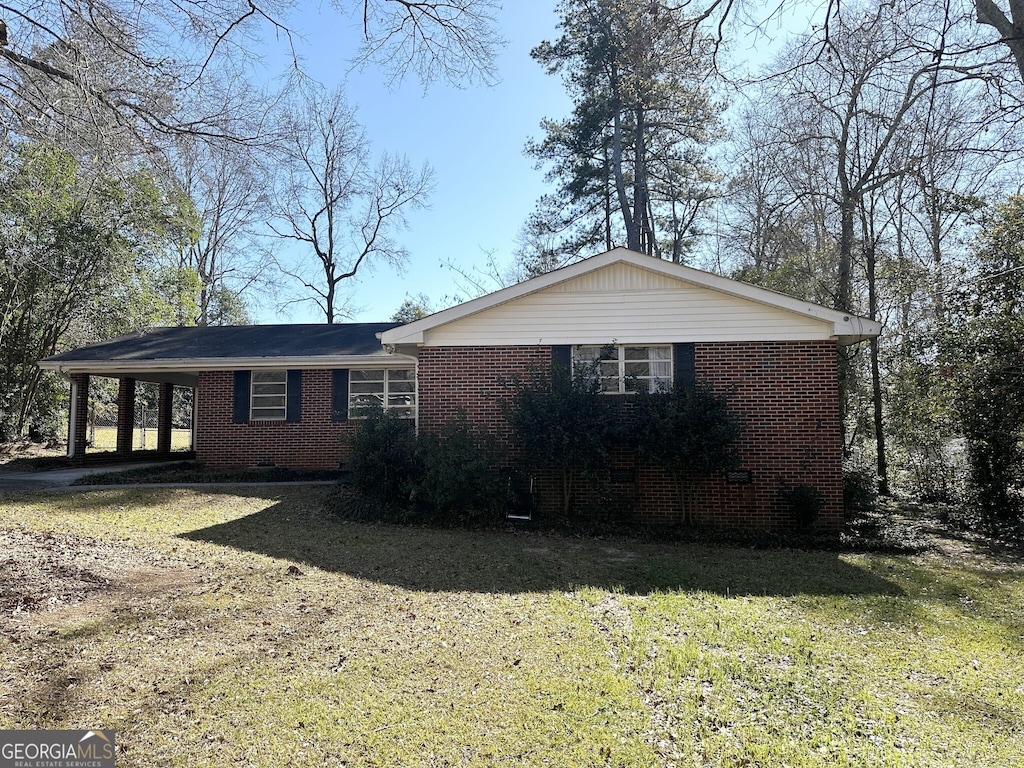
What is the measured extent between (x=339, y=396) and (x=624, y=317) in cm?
718

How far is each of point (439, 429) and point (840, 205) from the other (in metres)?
11.9

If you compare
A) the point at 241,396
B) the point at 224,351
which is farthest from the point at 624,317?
the point at 224,351

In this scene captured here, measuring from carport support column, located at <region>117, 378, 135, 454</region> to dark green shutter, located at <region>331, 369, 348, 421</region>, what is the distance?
6722mm

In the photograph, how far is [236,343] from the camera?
15250mm

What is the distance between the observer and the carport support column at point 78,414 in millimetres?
14724

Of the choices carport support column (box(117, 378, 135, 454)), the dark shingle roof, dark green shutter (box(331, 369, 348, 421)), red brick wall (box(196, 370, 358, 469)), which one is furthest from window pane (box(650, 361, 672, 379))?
carport support column (box(117, 378, 135, 454))

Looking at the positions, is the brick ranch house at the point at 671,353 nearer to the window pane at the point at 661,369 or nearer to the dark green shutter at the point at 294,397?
the window pane at the point at 661,369

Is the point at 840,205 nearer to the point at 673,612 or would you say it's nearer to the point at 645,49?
the point at 645,49

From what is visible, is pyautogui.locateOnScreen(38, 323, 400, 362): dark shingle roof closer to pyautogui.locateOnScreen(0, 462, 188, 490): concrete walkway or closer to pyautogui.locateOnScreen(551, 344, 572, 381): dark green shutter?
pyautogui.locateOnScreen(0, 462, 188, 490): concrete walkway

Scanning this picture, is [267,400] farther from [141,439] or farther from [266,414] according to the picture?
[141,439]

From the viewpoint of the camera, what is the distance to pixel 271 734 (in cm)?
313

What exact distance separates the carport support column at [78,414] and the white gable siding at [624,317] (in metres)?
10.4

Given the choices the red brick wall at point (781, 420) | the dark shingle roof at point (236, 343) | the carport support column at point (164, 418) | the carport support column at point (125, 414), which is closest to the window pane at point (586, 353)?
the red brick wall at point (781, 420)

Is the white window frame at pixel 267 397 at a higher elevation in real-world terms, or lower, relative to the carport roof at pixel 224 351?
lower
